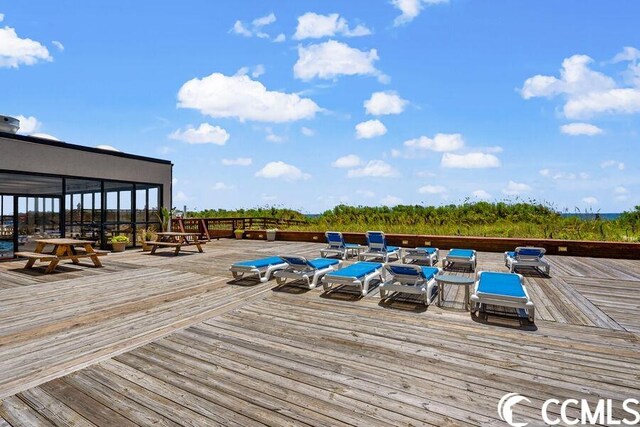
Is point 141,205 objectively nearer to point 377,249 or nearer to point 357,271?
point 377,249

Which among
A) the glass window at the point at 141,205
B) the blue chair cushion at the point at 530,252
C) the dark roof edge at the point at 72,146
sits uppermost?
the dark roof edge at the point at 72,146

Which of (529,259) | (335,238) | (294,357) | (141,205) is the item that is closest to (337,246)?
(335,238)

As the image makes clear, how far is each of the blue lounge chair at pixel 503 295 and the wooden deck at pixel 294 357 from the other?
0.25 meters

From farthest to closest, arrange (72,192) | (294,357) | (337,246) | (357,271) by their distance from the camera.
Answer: (72,192), (337,246), (357,271), (294,357)

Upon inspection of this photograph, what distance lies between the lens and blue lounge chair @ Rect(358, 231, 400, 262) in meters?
9.44

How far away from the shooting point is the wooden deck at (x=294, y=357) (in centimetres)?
233

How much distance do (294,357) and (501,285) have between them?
344cm

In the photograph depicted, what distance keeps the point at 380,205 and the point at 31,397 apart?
19082mm

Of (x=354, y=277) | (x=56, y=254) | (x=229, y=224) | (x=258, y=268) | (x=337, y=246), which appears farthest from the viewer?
(x=229, y=224)

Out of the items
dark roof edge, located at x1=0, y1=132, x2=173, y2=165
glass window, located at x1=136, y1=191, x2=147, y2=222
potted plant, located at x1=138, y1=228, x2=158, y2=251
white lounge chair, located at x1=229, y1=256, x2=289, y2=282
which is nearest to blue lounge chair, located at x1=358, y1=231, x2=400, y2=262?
white lounge chair, located at x1=229, y1=256, x2=289, y2=282

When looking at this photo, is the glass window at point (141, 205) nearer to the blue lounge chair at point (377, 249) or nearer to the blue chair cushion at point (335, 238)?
the blue chair cushion at point (335, 238)

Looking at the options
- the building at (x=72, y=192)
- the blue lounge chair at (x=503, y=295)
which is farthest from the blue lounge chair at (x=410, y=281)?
the building at (x=72, y=192)

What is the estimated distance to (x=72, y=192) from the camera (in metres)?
11.8

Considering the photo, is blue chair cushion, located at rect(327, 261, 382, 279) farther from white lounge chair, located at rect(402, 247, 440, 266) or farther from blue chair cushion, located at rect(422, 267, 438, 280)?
white lounge chair, located at rect(402, 247, 440, 266)
